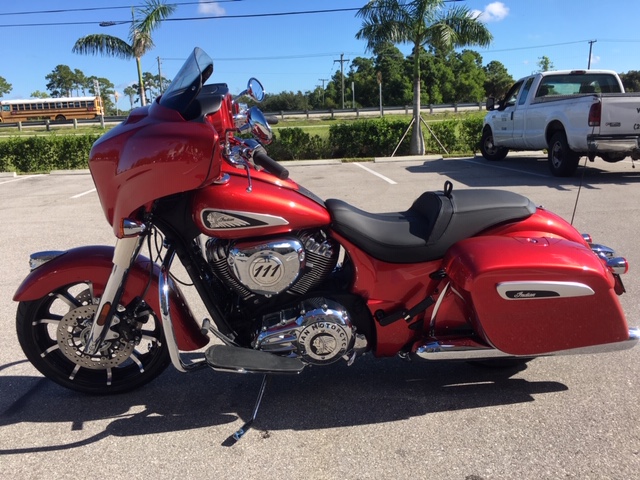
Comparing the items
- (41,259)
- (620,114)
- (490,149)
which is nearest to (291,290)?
(41,259)

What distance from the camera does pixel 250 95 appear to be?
2.54 metres

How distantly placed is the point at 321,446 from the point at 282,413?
1.14ft

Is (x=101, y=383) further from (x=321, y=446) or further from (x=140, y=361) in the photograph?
(x=321, y=446)

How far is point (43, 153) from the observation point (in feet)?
48.6

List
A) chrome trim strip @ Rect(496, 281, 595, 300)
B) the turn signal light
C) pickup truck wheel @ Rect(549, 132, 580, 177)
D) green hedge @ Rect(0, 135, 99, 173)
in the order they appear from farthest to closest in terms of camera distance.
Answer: green hedge @ Rect(0, 135, 99, 173)
pickup truck wheel @ Rect(549, 132, 580, 177)
the turn signal light
chrome trim strip @ Rect(496, 281, 595, 300)

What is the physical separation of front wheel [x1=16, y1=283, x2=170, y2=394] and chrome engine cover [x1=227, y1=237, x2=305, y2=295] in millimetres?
714

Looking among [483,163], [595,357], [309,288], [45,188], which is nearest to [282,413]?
[309,288]

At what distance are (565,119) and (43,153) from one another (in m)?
13.4

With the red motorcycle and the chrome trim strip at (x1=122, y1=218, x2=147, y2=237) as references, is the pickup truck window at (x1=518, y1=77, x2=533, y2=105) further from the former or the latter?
the chrome trim strip at (x1=122, y1=218, x2=147, y2=237)

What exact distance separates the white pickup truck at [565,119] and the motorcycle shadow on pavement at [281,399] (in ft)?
20.3

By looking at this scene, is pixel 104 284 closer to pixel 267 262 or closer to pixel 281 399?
pixel 267 262

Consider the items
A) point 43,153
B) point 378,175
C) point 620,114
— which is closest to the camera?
point 620,114

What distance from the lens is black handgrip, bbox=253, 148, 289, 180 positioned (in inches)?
92.4

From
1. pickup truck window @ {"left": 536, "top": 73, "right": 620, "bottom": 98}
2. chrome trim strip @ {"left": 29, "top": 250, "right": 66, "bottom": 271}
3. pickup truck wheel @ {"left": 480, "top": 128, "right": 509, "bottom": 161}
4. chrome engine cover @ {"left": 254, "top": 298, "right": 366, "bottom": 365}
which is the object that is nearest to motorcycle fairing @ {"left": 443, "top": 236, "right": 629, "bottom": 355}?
chrome engine cover @ {"left": 254, "top": 298, "right": 366, "bottom": 365}
